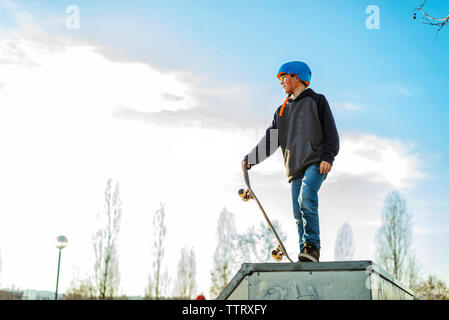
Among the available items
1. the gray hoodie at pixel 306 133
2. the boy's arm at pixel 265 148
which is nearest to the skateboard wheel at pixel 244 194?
the boy's arm at pixel 265 148

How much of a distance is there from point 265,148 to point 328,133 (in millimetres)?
931

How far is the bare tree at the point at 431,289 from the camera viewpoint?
28.5m

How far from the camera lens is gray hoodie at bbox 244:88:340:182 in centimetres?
519

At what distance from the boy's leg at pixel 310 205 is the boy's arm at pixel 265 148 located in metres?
0.88

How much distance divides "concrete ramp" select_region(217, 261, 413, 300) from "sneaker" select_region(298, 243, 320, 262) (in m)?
0.71

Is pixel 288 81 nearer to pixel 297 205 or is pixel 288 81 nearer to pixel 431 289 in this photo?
pixel 297 205

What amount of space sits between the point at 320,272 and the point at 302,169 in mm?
1493

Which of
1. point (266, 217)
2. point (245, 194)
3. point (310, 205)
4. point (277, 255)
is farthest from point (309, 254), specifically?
point (245, 194)

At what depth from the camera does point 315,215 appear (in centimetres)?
498

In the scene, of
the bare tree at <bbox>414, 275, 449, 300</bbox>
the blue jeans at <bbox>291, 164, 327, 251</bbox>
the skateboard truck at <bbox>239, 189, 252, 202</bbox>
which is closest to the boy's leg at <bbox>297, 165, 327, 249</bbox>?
the blue jeans at <bbox>291, 164, 327, 251</bbox>

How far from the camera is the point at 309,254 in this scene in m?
4.81
